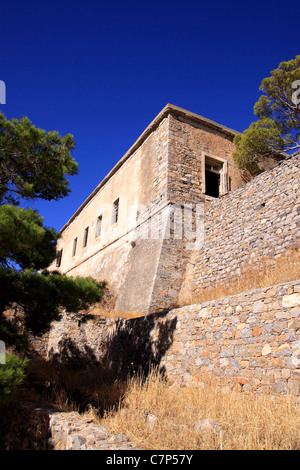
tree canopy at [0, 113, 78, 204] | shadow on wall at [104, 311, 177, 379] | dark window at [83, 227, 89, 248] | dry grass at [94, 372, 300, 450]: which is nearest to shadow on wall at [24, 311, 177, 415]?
shadow on wall at [104, 311, 177, 379]

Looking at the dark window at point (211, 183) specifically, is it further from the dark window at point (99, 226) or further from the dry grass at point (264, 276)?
the dry grass at point (264, 276)

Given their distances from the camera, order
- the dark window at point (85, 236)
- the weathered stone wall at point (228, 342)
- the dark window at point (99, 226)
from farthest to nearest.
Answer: the dark window at point (85, 236), the dark window at point (99, 226), the weathered stone wall at point (228, 342)

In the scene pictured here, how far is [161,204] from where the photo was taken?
10695 millimetres

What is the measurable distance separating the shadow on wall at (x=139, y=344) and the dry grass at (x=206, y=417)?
64.7 inches

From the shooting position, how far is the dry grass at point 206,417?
3.27 meters

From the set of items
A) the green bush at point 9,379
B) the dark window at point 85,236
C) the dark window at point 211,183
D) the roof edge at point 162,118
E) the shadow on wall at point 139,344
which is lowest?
the green bush at point 9,379

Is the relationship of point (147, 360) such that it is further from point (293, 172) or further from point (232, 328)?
point (293, 172)

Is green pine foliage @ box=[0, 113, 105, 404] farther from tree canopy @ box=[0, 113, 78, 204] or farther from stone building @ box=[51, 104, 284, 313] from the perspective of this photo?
stone building @ box=[51, 104, 284, 313]

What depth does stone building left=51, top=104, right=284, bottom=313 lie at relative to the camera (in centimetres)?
983

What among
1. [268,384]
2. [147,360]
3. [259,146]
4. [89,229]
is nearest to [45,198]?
[147,360]

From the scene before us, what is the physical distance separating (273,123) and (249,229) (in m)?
6.07

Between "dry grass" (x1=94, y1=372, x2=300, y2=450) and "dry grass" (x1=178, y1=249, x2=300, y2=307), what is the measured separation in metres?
2.04

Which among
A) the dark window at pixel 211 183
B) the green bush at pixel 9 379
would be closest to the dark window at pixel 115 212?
the dark window at pixel 211 183
